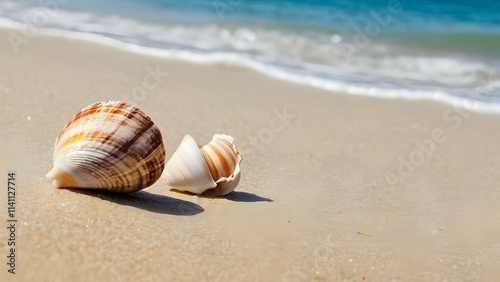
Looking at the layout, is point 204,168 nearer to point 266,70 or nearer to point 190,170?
point 190,170

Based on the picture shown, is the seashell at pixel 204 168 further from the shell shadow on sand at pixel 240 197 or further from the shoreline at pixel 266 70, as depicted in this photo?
the shoreline at pixel 266 70

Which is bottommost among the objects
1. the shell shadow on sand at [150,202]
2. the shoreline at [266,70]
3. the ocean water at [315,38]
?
the shell shadow on sand at [150,202]

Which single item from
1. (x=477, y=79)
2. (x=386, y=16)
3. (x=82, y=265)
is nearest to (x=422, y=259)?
(x=82, y=265)

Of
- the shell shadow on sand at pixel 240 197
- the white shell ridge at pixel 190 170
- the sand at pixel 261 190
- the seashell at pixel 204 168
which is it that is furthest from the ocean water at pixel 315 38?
the white shell ridge at pixel 190 170

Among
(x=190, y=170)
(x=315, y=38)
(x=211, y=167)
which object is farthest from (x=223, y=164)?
(x=315, y=38)

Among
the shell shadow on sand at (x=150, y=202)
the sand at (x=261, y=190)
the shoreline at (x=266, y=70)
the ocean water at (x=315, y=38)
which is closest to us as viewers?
the sand at (x=261, y=190)

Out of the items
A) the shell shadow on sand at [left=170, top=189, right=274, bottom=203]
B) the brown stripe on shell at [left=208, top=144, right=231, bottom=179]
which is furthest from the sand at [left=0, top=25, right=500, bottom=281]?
the brown stripe on shell at [left=208, top=144, right=231, bottom=179]
